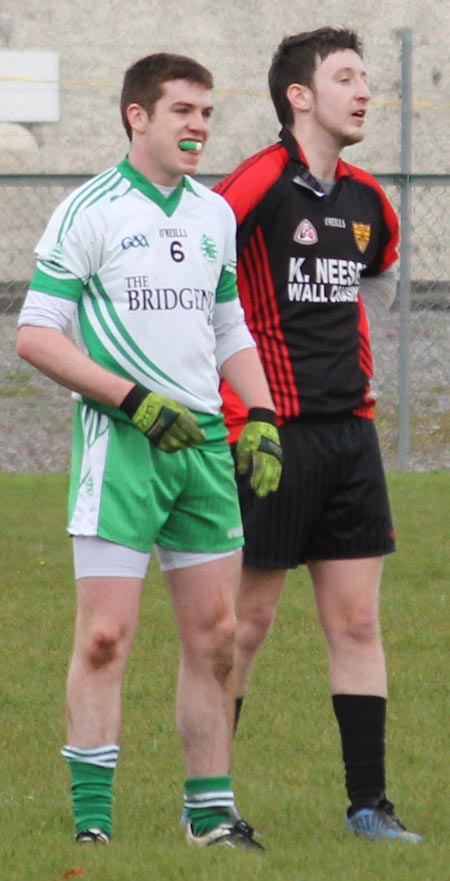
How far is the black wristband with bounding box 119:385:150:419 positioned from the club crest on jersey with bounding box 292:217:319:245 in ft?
2.88

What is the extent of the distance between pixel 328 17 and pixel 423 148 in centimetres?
240

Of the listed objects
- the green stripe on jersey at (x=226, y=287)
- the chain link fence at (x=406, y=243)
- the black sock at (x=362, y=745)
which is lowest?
the chain link fence at (x=406, y=243)

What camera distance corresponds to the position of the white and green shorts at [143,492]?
451 centimetres

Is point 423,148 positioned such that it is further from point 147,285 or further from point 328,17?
point 147,285

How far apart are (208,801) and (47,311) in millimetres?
1338

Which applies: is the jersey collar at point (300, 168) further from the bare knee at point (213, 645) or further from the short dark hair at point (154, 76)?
the bare knee at point (213, 645)

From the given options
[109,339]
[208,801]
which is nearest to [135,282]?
[109,339]

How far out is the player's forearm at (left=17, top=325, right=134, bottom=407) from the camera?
Answer: 4.37 m

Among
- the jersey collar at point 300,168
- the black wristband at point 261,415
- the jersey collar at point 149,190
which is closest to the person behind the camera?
the jersey collar at point 149,190

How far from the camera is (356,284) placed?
5.17m

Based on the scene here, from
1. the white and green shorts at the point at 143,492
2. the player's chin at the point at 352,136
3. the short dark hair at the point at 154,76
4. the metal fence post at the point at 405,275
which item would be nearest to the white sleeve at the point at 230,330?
the white and green shorts at the point at 143,492

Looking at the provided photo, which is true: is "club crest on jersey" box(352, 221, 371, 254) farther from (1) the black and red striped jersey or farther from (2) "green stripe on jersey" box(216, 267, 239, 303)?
(2) "green stripe on jersey" box(216, 267, 239, 303)

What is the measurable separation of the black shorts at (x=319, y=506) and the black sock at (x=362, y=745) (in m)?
0.41

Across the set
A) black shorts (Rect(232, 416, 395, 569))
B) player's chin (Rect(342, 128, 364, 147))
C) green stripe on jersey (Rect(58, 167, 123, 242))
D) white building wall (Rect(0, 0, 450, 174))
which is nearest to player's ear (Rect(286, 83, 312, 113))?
player's chin (Rect(342, 128, 364, 147))
